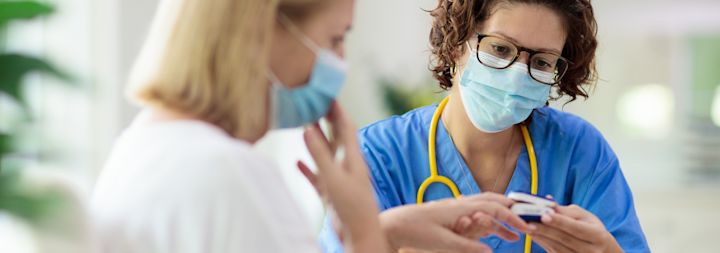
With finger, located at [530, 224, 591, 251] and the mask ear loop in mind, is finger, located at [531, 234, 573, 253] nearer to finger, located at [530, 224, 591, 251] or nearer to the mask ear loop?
finger, located at [530, 224, 591, 251]

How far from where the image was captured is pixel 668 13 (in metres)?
5.55

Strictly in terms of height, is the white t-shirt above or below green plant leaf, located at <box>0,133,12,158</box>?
below

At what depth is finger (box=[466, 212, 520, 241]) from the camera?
1.65 m

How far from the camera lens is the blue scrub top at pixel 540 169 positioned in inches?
79.7

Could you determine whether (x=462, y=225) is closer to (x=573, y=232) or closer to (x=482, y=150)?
(x=573, y=232)

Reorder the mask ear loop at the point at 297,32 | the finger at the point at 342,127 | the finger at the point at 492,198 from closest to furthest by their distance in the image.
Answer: the mask ear loop at the point at 297,32, the finger at the point at 342,127, the finger at the point at 492,198

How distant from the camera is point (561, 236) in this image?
1.80m

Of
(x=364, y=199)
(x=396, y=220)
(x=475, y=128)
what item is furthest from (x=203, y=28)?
(x=475, y=128)

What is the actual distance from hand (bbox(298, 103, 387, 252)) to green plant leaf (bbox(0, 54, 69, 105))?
0.55m

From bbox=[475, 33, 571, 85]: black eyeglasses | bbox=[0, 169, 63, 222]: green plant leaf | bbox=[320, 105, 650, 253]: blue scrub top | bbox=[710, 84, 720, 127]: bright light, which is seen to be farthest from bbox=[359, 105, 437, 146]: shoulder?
bbox=[710, 84, 720, 127]: bright light

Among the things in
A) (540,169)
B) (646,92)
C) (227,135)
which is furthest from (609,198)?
(646,92)

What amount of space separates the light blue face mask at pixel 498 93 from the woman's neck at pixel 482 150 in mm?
69

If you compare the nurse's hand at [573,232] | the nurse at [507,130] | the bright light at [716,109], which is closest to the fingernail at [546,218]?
the nurse's hand at [573,232]

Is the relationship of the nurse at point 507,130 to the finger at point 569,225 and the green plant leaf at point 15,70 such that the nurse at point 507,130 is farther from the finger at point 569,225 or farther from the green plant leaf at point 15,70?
the green plant leaf at point 15,70
